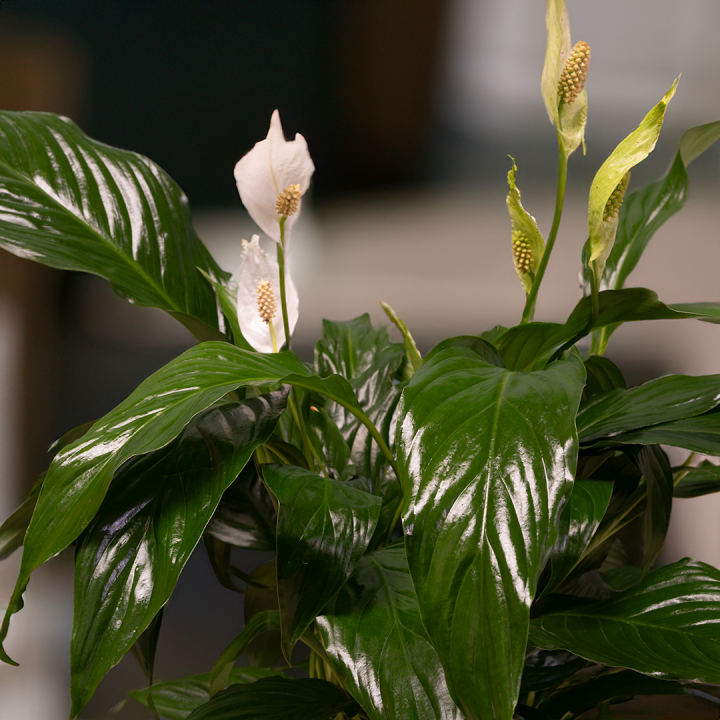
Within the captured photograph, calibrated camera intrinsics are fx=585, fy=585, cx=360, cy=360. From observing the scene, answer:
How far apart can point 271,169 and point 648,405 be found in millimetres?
418

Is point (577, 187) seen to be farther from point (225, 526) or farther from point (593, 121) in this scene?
point (225, 526)

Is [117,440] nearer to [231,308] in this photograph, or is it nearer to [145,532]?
[145,532]

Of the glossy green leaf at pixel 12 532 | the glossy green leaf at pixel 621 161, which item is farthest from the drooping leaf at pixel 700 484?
the glossy green leaf at pixel 12 532

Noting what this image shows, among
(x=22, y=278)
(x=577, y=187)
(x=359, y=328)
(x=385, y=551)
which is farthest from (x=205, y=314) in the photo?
(x=577, y=187)

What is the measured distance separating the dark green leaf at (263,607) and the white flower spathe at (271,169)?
0.48m

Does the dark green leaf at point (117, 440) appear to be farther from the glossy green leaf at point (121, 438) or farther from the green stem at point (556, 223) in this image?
the green stem at point (556, 223)

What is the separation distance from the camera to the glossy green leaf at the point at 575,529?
1.46 ft

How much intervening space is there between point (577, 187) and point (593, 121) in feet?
0.38

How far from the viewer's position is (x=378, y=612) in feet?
1.44

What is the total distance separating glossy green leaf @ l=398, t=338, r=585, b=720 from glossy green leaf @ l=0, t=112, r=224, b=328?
1.24 feet

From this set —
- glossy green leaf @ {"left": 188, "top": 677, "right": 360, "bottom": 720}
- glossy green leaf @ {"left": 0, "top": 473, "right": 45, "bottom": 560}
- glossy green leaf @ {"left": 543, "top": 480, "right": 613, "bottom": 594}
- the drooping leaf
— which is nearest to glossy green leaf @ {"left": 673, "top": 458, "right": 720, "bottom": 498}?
the drooping leaf

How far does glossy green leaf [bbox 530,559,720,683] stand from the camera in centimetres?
45

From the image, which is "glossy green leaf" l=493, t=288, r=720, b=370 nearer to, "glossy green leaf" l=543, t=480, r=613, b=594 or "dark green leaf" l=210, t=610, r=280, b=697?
"glossy green leaf" l=543, t=480, r=613, b=594

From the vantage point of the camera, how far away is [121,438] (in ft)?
1.35
